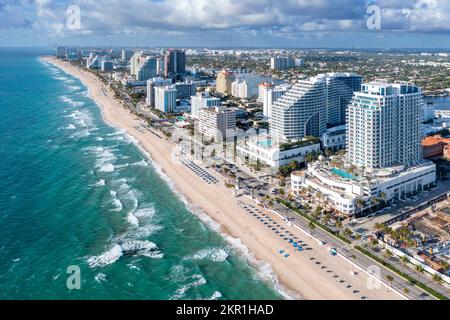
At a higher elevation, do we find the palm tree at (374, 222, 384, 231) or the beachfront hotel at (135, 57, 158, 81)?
the beachfront hotel at (135, 57, 158, 81)

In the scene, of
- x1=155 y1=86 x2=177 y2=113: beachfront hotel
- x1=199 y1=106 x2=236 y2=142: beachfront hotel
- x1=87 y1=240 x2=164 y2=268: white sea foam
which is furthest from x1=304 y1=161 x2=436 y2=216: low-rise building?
x1=155 y1=86 x2=177 y2=113: beachfront hotel

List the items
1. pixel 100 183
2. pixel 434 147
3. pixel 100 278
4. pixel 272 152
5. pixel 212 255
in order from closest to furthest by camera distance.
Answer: pixel 100 278
pixel 212 255
pixel 100 183
pixel 272 152
pixel 434 147

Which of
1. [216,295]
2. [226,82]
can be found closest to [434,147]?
[216,295]

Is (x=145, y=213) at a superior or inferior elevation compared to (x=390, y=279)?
superior

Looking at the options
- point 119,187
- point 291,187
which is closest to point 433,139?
point 291,187

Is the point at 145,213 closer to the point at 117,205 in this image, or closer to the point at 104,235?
the point at 117,205

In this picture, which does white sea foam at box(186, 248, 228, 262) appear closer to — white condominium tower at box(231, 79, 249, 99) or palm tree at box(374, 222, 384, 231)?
palm tree at box(374, 222, 384, 231)

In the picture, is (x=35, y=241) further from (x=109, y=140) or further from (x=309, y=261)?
(x=109, y=140)
